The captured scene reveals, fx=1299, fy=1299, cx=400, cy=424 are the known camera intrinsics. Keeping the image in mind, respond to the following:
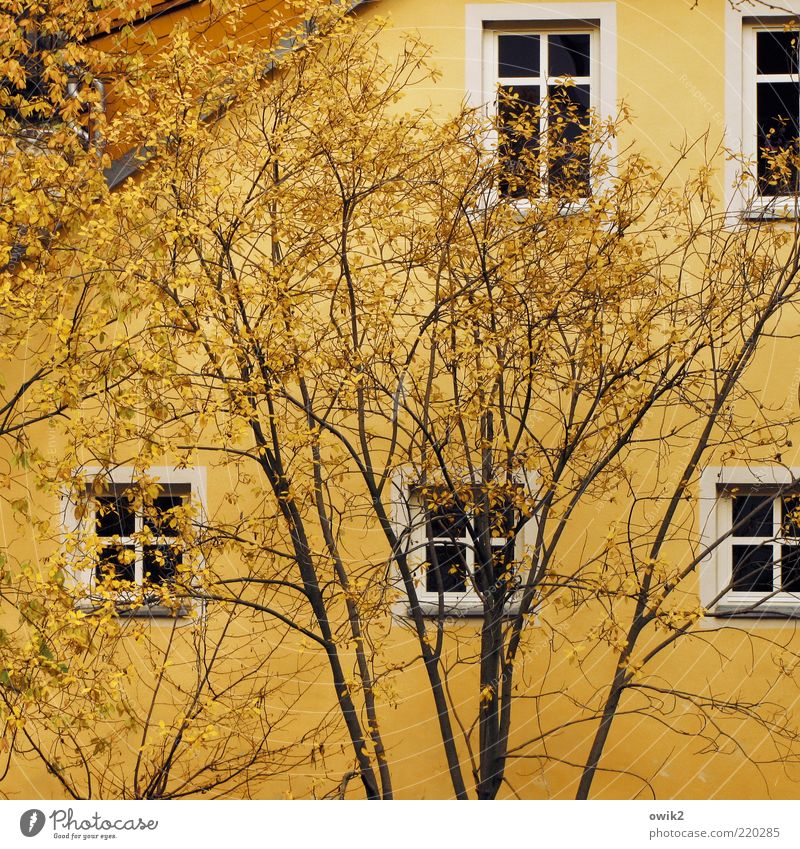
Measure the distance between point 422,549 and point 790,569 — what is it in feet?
7.80

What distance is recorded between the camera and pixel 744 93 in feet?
29.5

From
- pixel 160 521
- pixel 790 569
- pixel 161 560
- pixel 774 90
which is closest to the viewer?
pixel 161 560

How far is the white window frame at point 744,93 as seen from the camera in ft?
28.0

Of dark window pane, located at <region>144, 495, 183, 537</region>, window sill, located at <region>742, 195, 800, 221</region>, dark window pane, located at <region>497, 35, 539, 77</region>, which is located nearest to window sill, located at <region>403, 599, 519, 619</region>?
dark window pane, located at <region>144, 495, 183, 537</region>

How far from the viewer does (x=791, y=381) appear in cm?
884

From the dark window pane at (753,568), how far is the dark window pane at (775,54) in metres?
3.32

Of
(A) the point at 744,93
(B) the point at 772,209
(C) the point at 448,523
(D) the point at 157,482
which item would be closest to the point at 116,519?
(D) the point at 157,482

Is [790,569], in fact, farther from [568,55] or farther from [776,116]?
[568,55]

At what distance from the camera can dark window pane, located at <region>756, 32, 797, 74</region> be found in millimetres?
9070

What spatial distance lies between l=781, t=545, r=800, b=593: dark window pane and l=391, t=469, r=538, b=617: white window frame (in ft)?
5.48

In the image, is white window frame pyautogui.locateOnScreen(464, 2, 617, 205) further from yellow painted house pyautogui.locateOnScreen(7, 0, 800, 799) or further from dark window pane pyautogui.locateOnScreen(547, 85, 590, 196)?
dark window pane pyautogui.locateOnScreen(547, 85, 590, 196)

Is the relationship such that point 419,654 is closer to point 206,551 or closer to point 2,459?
point 206,551

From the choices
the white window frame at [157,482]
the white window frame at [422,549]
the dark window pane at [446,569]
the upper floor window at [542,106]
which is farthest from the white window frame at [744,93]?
the white window frame at [157,482]

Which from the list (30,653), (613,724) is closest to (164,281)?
(30,653)
